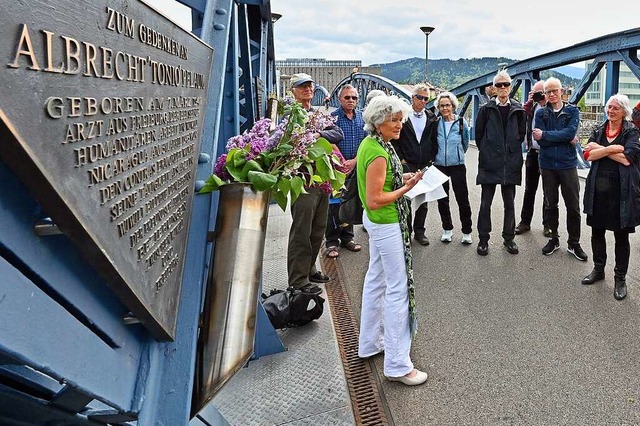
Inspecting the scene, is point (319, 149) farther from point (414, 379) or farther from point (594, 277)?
point (594, 277)

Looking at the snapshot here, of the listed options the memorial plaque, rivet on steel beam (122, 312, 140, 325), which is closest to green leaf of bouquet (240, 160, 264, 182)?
the memorial plaque

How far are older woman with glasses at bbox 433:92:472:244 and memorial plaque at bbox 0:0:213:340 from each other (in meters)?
4.47

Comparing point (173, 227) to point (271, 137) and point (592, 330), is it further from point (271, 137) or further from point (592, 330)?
point (592, 330)

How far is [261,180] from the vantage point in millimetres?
1990

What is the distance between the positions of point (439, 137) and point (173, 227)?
474 centimetres

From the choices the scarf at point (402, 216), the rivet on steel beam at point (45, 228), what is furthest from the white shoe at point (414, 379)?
the rivet on steel beam at point (45, 228)

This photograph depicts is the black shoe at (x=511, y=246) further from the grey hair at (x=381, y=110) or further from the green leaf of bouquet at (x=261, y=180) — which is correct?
the green leaf of bouquet at (x=261, y=180)

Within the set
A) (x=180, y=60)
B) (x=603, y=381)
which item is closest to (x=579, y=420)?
(x=603, y=381)

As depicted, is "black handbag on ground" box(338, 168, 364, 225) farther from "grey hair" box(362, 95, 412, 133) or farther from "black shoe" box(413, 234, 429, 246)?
"black shoe" box(413, 234, 429, 246)

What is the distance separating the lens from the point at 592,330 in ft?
12.5

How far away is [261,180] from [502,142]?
→ 14.3ft

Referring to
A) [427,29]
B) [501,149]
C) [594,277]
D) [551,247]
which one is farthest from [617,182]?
[427,29]

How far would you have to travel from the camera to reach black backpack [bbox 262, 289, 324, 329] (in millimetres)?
3764

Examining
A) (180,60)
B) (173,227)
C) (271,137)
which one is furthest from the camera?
(271,137)
